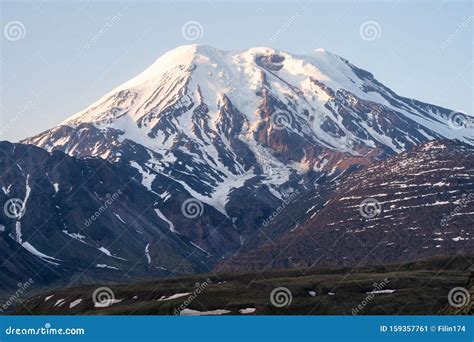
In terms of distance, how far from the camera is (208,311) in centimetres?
19688

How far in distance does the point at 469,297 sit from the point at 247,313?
60.2 m
